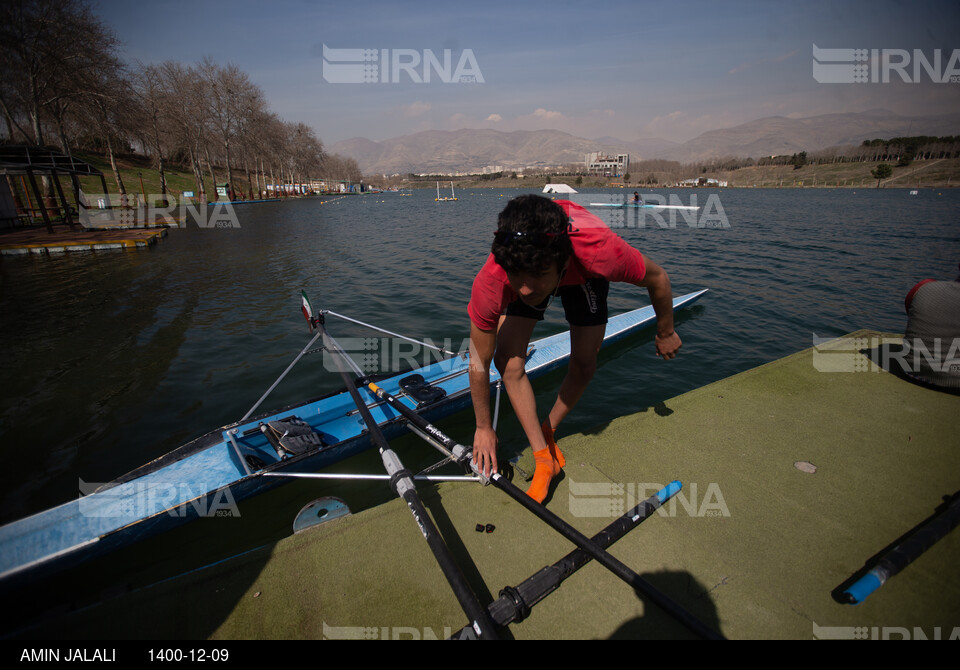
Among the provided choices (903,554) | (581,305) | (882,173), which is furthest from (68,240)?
(882,173)

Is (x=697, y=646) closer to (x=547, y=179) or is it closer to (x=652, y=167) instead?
(x=547, y=179)

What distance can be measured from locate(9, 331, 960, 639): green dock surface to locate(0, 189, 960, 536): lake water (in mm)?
1817

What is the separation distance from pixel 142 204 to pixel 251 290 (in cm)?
3442

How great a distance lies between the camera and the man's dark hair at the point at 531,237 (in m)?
2.08

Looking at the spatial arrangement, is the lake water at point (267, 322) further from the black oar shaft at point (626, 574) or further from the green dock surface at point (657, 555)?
the black oar shaft at point (626, 574)

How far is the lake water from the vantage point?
5.68 m

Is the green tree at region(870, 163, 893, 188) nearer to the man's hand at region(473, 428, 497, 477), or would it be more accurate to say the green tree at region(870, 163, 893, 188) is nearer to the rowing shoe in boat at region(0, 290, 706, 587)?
the rowing shoe in boat at region(0, 290, 706, 587)

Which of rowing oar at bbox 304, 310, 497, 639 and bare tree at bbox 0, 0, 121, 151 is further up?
bare tree at bbox 0, 0, 121, 151

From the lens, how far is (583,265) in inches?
97.9

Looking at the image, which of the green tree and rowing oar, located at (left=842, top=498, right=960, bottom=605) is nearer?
rowing oar, located at (left=842, top=498, right=960, bottom=605)

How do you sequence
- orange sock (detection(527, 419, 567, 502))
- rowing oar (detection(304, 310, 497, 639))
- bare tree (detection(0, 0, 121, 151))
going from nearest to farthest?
rowing oar (detection(304, 310, 497, 639)), orange sock (detection(527, 419, 567, 502)), bare tree (detection(0, 0, 121, 151))

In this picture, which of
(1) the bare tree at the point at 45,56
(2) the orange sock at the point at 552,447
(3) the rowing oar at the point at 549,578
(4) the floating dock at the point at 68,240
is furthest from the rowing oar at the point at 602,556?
(1) the bare tree at the point at 45,56

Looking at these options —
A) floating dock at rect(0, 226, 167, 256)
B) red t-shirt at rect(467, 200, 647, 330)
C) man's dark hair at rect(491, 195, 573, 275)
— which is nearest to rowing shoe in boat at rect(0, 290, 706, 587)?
red t-shirt at rect(467, 200, 647, 330)

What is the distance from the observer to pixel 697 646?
6.63ft
